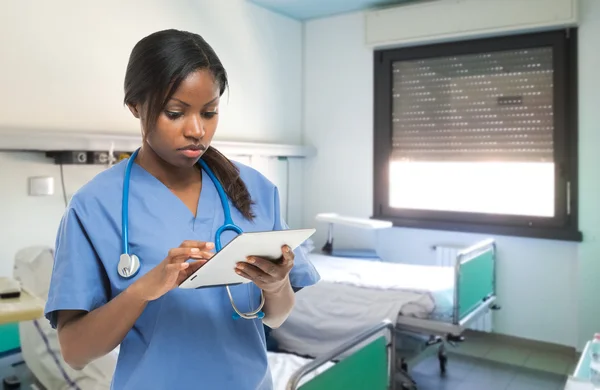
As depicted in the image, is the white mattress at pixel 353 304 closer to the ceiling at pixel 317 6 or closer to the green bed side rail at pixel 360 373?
the green bed side rail at pixel 360 373

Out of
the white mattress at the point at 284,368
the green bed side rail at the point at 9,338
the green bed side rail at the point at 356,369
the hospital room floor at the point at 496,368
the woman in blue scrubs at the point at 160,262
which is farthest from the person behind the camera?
the hospital room floor at the point at 496,368

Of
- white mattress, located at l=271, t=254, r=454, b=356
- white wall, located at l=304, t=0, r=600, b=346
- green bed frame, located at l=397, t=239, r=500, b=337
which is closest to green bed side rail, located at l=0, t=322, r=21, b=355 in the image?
white mattress, located at l=271, t=254, r=454, b=356

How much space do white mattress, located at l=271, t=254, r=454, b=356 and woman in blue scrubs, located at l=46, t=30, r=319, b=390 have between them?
208cm

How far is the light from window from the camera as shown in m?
3.88

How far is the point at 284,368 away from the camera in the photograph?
2352 mm

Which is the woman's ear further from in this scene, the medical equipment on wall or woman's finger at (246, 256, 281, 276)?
the medical equipment on wall

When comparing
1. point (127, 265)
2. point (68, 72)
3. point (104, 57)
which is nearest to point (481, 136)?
point (104, 57)

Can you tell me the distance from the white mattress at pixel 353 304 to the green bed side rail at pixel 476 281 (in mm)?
85

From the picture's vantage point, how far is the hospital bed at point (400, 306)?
297cm

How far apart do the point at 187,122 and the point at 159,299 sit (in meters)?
0.30

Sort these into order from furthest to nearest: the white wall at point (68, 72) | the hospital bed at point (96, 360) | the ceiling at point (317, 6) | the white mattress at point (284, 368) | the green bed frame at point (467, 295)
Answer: the ceiling at point (317, 6) → the green bed frame at point (467, 295) → the white wall at point (68, 72) → the white mattress at point (284, 368) → the hospital bed at point (96, 360)

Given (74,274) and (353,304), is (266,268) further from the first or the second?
(353,304)

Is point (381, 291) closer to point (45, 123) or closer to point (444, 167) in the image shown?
point (444, 167)

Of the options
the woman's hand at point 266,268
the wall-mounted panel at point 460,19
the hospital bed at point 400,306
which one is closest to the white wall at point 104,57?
the wall-mounted panel at point 460,19
